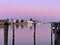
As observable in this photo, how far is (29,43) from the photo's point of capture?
32688 millimetres

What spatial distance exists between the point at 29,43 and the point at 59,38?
22802mm

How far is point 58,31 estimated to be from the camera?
391 inches

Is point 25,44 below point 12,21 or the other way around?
below

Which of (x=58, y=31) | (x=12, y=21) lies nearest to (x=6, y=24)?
(x=58, y=31)

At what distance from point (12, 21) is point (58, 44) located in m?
4.13

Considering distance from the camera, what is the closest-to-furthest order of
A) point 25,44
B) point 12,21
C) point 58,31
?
1. point 58,31
2. point 12,21
3. point 25,44

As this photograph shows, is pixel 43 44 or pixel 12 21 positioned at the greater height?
pixel 12 21

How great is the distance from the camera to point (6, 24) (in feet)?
34.2

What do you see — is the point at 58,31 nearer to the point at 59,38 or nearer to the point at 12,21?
the point at 59,38

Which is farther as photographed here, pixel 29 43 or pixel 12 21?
pixel 29 43

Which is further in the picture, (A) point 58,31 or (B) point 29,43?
(B) point 29,43

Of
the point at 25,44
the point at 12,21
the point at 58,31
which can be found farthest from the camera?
the point at 25,44

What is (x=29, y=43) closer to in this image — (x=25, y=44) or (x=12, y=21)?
(x=25, y=44)

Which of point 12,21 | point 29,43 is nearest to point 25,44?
point 29,43
